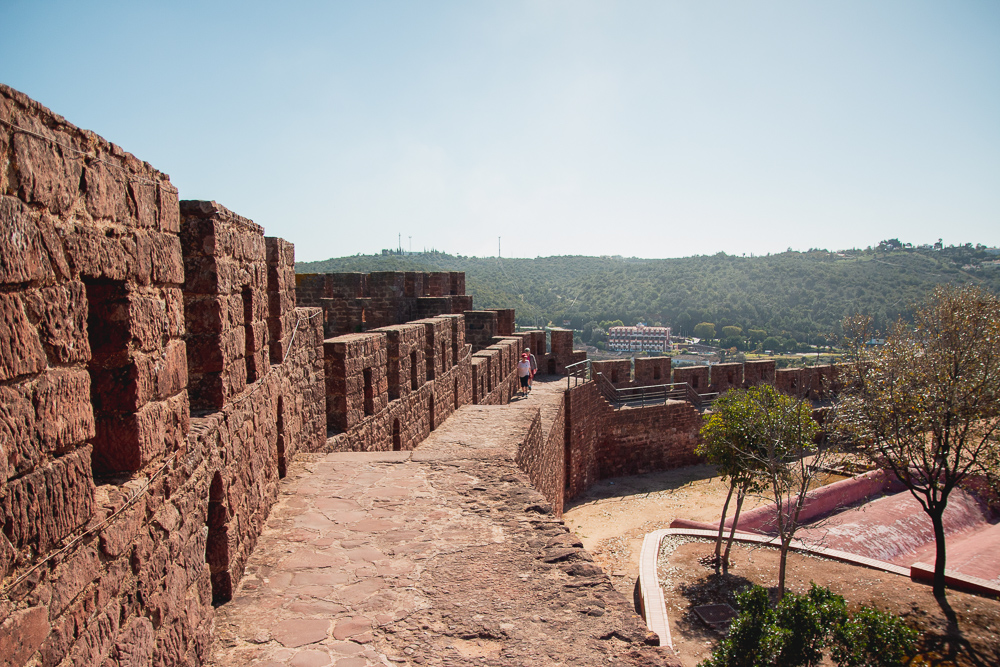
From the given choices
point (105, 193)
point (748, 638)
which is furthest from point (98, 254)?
point (748, 638)

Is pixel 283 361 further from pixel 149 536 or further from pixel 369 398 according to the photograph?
pixel 149 536

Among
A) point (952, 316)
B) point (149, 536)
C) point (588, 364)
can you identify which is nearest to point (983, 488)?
point (952, 316)

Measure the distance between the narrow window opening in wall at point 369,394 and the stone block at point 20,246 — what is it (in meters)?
4.42

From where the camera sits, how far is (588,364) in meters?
15.5

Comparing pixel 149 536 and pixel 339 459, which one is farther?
pixel 339 459

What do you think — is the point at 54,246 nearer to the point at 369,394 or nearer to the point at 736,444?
the point at 369,394

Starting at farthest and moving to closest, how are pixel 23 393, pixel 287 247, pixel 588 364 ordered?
pixel 588 364, pixel 287 247, pixel 23 393

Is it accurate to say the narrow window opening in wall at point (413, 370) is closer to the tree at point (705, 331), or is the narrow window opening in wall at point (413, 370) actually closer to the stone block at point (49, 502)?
the stone block at point (49, 502)

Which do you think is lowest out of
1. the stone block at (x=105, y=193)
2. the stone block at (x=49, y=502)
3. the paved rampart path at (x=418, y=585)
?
the paved rampart path at (x=418, y=585)

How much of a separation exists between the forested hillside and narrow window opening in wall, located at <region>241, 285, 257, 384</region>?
43.5 meters

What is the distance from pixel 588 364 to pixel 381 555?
12.5 metres

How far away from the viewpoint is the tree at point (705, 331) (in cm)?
5734

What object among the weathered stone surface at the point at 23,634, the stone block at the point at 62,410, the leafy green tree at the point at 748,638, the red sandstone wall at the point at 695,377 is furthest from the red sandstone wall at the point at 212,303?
the red sandstone wall at the point at 695,377

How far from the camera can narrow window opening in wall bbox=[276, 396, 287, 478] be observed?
4.28 m
